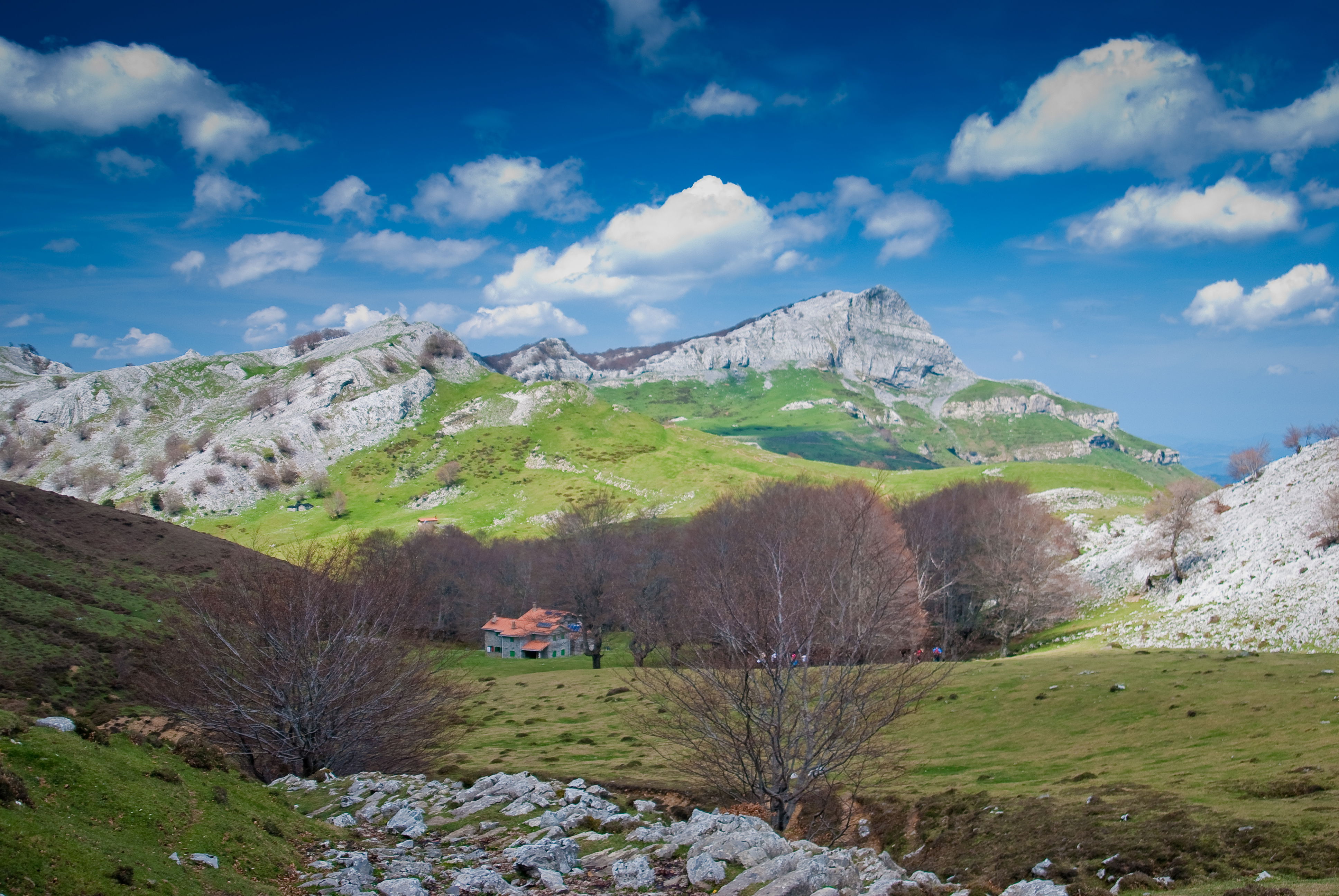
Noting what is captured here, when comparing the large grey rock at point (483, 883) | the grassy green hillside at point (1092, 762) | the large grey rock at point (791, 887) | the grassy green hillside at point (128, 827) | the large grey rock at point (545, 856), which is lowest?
the grassy green hillside at point (1092, 762)

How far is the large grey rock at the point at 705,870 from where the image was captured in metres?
13.5

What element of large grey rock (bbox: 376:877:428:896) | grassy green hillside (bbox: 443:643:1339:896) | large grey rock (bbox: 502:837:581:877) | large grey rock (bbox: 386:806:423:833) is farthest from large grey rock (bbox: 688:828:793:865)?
A: large grey rock (bbox: 386:806:423:833)

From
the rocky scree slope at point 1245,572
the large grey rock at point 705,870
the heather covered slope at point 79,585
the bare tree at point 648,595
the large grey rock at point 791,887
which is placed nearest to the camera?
the large grey rock at point 791,887

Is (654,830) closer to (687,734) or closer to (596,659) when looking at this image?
(687,734)

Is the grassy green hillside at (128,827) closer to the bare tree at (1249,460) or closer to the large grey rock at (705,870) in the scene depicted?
the large grey rock at (705,870)

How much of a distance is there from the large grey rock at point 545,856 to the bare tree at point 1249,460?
4368 inches

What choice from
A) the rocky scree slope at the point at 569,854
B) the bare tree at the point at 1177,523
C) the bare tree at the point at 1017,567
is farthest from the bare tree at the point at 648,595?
the bare tree at the point at 1177,523

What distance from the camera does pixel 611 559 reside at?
78.8 m

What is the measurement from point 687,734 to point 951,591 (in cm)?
7008

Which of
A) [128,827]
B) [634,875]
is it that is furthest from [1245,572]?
[128,827]

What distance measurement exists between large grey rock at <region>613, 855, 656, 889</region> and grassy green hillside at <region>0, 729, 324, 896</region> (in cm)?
647

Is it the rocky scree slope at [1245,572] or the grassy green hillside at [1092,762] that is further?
the rocky scree slope at [1245,572]

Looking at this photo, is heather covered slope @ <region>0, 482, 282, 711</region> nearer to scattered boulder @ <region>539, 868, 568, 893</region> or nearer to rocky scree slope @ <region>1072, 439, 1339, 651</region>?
scattered boulder @ <region>539, 868, 568, 893</region>

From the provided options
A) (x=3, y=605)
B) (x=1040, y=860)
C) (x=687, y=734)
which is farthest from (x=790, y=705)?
(x=3, y=605)
